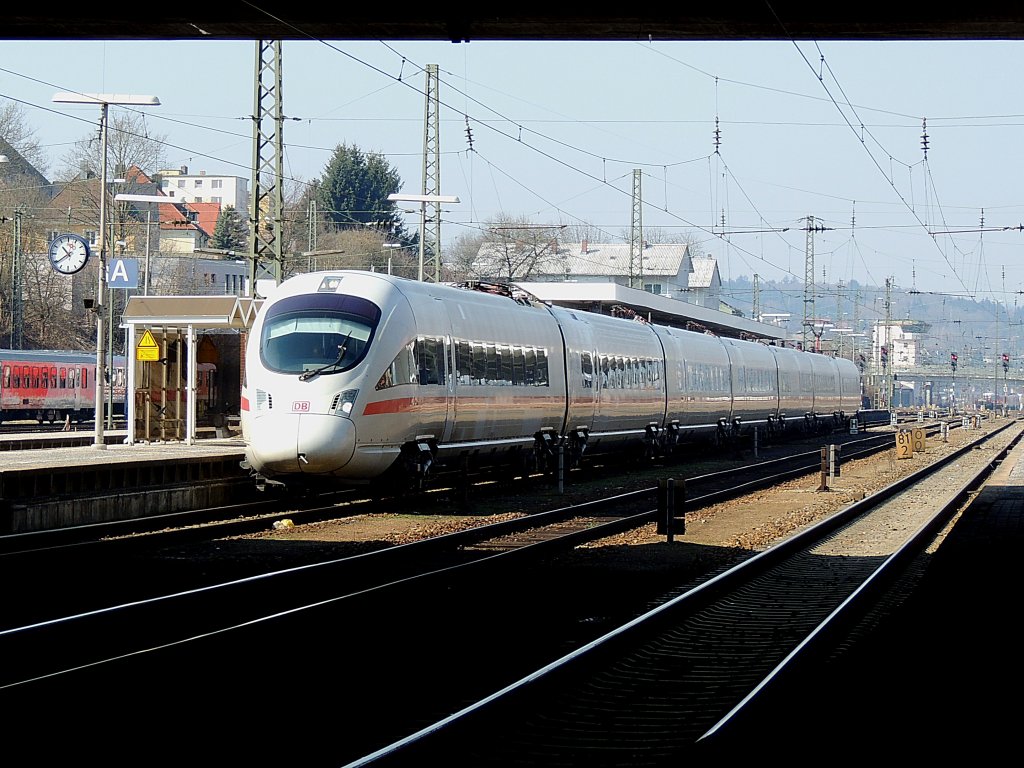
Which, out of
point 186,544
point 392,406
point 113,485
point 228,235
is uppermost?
point 228,235

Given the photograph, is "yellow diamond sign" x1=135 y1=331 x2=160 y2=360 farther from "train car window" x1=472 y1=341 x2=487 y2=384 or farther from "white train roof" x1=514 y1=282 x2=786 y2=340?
"white train roof" x1=514 y1=282 x2=786 y2=340

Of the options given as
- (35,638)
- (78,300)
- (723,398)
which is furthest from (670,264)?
(35,638)


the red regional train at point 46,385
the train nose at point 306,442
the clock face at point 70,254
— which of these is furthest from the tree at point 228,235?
the train nose at point 306,442

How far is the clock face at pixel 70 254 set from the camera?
34.2m

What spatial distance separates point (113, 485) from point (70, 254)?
14152 millimetres

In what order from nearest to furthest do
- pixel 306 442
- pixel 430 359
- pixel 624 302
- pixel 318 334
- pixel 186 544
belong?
1. pixel 186 544
2. pixel 306 442
3. pixel 318 334
4. pixel 430 359
5. pixel 624 302

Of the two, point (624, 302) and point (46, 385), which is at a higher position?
point (624, 302)

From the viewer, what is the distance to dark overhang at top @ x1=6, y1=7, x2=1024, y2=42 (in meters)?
14.7

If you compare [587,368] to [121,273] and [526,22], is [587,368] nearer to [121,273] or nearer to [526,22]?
[121,273]

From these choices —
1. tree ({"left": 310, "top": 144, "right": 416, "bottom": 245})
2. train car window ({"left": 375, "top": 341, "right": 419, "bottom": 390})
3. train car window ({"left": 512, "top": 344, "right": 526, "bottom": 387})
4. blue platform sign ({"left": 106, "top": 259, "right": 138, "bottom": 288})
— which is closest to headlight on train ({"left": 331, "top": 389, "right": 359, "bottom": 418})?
train car window ({"left": 375, "top": 341, "right": 419, "bottom": 390})

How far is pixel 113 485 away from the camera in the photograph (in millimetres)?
22141

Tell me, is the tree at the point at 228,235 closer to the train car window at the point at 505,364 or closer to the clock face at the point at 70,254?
the clock face at the point at 70,254

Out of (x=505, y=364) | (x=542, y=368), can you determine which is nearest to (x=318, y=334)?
(x=505, y=364)

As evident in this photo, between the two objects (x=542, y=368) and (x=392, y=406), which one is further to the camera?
(x=542, y=368)
